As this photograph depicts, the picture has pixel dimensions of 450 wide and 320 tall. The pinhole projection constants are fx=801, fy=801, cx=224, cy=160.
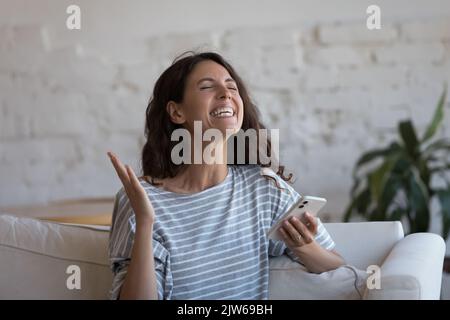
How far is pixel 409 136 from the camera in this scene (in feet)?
10.9

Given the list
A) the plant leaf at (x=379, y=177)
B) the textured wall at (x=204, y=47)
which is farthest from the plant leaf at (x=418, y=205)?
the textured wall at (x=204, y=47)

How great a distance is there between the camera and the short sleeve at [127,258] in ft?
6.03

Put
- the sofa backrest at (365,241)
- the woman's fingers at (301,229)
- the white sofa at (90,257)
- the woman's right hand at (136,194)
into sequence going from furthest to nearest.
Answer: the sofa backrest at (365,241)
the white sofa at (90,257)
the woman's fingers at (301,229)
the woman's right hand at (136,194)

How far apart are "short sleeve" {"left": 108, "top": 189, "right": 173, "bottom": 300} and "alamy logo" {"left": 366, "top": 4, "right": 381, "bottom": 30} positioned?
199cm

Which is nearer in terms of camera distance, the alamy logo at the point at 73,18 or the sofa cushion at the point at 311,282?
the sofa cushion at the point at 311,282

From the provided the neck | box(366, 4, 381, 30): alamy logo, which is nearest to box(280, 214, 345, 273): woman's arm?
the neck

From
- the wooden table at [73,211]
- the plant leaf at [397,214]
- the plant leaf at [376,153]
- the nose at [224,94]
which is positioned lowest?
the plant leaf at [397,214]

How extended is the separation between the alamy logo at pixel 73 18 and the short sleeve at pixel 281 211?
1.83 m

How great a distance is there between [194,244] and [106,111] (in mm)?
1886

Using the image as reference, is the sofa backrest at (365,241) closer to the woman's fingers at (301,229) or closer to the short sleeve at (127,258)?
the woman's fingers at (301,229)

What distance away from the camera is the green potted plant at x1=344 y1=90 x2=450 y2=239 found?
3236 mm

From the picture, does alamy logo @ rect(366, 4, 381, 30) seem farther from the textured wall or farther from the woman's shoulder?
the woman's shoulder

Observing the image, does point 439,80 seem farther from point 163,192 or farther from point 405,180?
point 163,192

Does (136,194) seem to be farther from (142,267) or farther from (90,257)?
(90,257)
